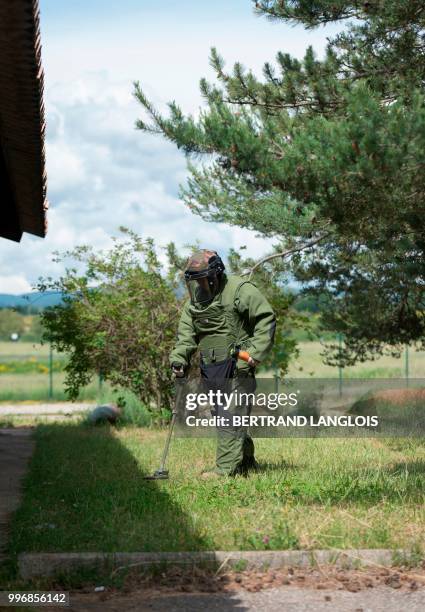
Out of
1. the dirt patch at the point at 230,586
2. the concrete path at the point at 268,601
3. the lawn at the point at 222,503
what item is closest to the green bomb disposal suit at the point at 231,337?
the lawn at the point at 222,503

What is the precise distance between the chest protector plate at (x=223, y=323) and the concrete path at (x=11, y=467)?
2170 millimetres

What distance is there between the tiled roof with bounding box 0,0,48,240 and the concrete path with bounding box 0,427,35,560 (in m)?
2.75

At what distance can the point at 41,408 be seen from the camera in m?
24.5

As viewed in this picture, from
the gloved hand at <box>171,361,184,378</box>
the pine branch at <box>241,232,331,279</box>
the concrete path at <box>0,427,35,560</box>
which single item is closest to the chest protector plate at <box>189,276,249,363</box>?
the gloved hand at <box>171,361,184,378</box>

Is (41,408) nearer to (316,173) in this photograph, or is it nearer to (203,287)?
(203,287)

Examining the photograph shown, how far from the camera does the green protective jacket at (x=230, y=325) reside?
9.30m

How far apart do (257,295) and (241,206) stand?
477 centimetres

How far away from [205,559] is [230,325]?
12.0ft

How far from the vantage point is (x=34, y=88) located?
23.3ft

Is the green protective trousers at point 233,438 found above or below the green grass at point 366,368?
below

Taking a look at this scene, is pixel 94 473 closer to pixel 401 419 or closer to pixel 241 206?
pixel 241 206

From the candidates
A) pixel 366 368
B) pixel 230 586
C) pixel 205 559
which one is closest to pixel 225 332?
pixel 205 559

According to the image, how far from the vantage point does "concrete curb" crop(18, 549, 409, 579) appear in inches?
235

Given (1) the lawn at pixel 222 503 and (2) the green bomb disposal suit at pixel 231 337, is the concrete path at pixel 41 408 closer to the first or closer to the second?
(1) the lawn at pixel 222 503
